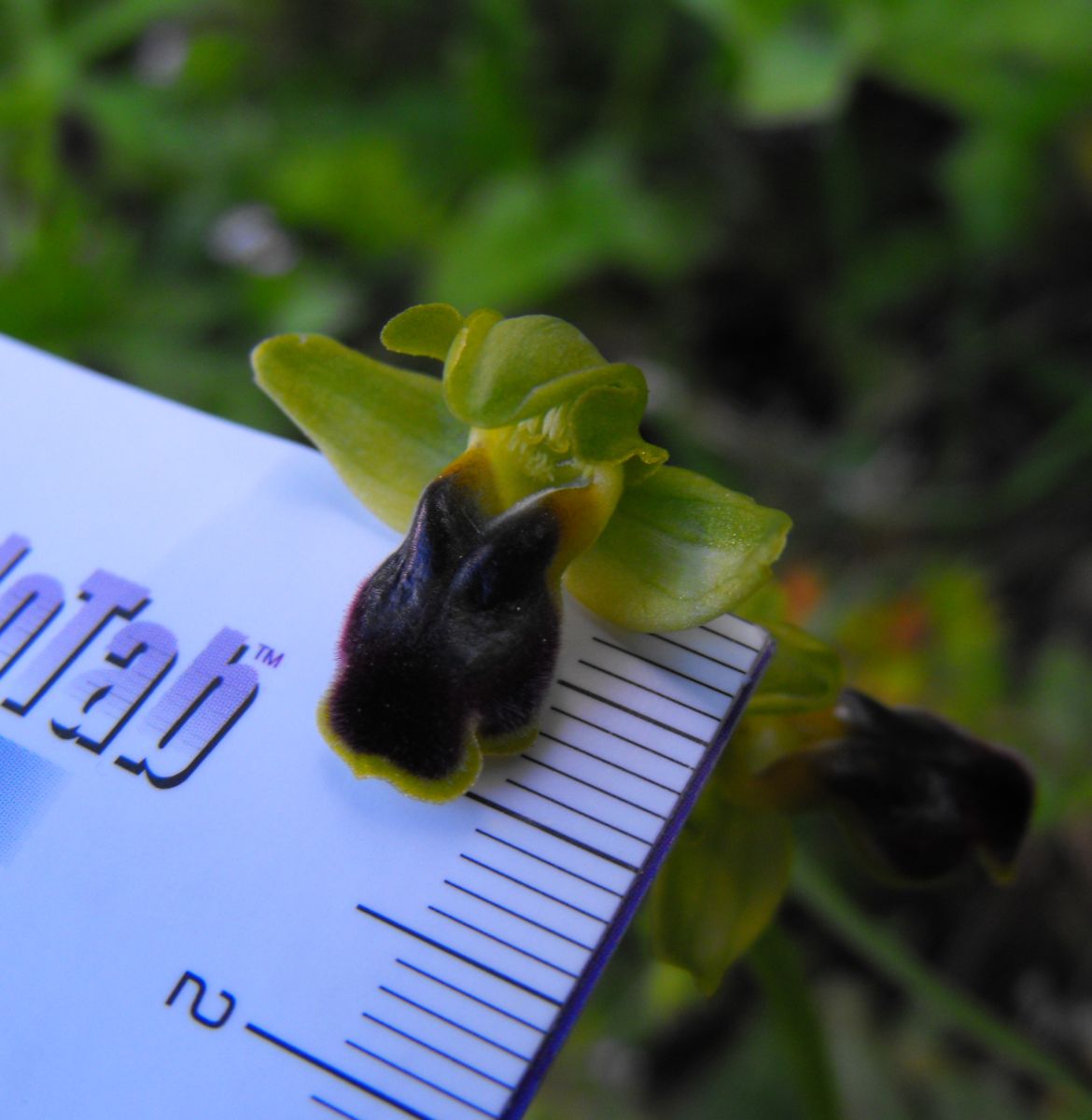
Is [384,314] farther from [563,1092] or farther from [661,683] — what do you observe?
[661,683]

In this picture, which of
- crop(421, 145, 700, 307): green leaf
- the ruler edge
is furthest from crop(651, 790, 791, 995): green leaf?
A: crop(421, 145, 700, 307): green leaf

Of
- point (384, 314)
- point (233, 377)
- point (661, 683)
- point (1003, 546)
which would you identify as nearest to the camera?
point (661, 683)

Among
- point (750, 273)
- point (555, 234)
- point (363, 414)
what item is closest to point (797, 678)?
point (363, 414)

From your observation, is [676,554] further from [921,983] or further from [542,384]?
[921,983]

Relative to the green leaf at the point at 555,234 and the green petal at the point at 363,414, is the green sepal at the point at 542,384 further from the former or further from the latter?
the green leaf at the point at 555,234

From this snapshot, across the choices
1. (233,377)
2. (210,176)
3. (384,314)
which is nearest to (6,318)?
(233,377)

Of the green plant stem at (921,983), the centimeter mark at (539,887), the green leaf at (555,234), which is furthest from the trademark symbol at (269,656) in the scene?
the green leaf at (555,234)
